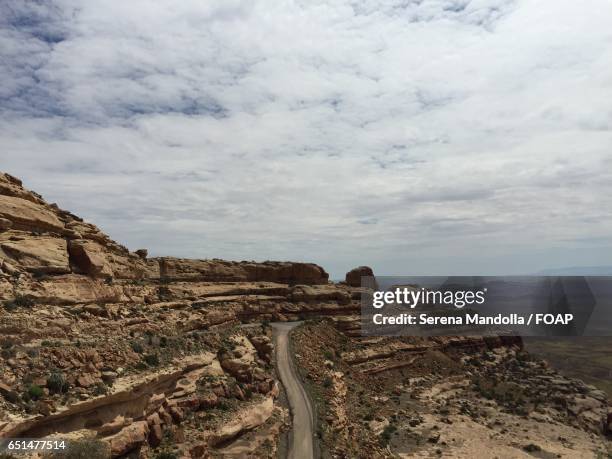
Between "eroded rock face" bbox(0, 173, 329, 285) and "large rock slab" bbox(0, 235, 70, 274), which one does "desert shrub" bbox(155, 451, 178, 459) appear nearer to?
"eroded rock face" bbox(0, 173, 329, 285)

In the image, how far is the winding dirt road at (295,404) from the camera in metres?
24.1

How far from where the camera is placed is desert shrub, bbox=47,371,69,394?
16.7 meters

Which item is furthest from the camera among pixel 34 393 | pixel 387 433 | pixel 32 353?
pixel 387 433

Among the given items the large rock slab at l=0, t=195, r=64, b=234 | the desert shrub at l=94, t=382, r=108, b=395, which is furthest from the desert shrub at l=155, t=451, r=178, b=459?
the large rock slab at l=0, t=195, r=64, b=234

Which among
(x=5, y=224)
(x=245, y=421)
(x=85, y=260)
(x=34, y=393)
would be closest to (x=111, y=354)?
(x=34, y=393)

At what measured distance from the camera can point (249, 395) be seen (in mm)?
26125

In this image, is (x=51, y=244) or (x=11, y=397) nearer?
(x=11, y=397)

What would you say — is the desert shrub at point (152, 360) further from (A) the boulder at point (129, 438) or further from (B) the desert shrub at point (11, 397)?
(B) the desert shrub at point (11, 397)

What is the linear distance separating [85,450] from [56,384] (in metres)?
3.34

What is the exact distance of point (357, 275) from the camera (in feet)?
214

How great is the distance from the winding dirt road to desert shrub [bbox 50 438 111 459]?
1087 cm

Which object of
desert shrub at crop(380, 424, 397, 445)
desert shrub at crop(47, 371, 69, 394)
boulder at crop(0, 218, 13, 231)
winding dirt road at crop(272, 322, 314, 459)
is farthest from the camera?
desert shrub at crop(380, 424, 397, 445)

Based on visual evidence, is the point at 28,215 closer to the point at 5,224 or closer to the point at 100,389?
the point at 5,224

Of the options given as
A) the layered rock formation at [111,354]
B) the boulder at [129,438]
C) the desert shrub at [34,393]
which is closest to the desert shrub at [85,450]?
the layered rock formation at [111,354]
